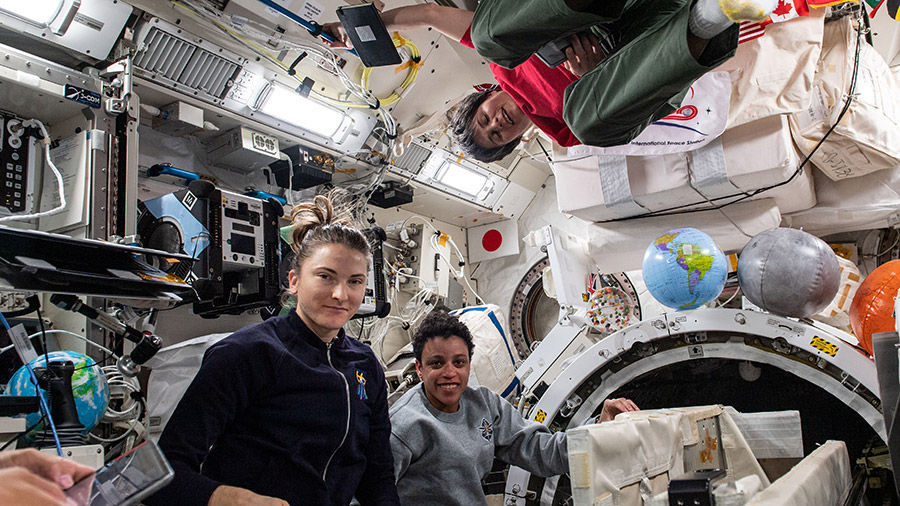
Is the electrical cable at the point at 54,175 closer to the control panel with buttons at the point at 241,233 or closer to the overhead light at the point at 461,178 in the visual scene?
the control panel with buttons at the point at 241,233

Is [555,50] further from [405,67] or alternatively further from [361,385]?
[405,67]

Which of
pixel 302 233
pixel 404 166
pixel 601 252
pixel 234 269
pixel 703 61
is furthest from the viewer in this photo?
pixel 404 166

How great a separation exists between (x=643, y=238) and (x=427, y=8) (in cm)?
183

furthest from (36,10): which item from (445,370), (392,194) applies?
(392,194)

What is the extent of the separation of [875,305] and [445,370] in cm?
195

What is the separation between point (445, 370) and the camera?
9.68ft

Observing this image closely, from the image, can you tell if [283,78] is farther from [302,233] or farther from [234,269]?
[302,233]

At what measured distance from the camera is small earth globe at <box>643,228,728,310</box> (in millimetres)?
2979

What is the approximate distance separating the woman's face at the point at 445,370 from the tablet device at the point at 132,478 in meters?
1.85

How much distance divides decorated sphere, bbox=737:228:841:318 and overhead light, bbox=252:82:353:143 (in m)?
2.55

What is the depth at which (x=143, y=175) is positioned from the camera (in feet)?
11.8

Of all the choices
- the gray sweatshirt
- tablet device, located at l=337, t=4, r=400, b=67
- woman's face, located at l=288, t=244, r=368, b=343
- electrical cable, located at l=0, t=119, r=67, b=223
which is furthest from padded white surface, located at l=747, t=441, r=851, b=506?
electrical cable, located at l=0, t=119, r=67, b=223

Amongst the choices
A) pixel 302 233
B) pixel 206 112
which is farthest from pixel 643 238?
pixel 206 112

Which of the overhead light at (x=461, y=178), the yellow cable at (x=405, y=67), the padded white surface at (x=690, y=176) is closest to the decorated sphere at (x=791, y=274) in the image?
the padded white surface at (x=690, y=176)
